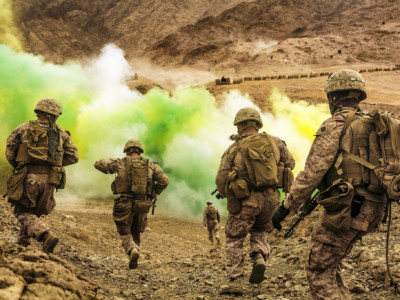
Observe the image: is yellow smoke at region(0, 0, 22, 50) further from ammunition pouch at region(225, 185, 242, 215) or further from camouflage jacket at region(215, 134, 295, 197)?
ammunition pouch at region(225, 185, 242, 215)

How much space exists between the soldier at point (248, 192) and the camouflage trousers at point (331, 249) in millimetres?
1137

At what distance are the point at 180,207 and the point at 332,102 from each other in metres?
12.7

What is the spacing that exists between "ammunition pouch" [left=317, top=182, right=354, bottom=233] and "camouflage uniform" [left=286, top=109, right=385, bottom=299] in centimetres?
8

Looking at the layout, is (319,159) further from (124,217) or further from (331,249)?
(124,217)

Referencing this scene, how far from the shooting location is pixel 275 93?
22281 millimetres

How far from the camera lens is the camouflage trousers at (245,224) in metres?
4.21

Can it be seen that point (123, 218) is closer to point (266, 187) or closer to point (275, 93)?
point (266, 187)

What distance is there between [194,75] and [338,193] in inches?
1740

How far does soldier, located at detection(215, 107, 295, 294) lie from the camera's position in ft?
13.6

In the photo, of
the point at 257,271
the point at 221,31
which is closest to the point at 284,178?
the point at 257,271

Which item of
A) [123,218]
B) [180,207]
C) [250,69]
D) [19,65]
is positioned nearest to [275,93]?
[180,207]

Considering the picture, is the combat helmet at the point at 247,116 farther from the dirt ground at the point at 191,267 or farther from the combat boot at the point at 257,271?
the dirt ground at the point at 191,267

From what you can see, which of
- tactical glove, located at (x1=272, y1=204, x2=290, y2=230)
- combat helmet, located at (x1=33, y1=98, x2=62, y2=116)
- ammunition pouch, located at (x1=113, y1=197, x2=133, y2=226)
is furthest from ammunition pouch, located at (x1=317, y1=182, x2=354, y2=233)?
combat helmet, located at (x1=33, y1=98, x2=62, y2=116)

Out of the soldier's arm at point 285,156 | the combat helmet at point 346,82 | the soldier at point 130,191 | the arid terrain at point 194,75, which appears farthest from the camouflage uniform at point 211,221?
the combat helmet at point 346,82
